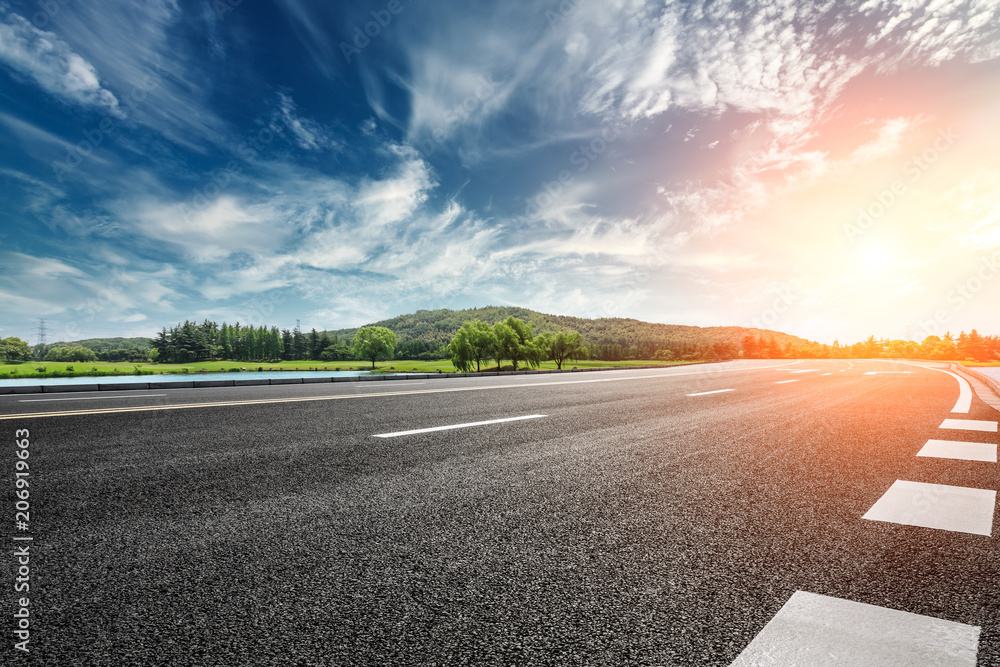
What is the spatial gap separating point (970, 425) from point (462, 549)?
8.39 m

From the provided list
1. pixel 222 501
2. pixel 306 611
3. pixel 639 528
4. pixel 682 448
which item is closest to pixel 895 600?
pixel 639 528

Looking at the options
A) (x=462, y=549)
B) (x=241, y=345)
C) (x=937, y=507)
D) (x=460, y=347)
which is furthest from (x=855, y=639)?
(x=241, y=345)

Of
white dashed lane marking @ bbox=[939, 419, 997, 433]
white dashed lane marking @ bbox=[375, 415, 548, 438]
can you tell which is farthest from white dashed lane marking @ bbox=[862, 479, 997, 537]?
white dashed lane marking @ bbox=[939, 419, 997, 433]

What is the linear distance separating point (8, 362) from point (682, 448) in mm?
80456

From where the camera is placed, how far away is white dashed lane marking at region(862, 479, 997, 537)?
258 cm

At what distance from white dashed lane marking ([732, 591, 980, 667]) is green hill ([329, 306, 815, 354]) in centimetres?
13794

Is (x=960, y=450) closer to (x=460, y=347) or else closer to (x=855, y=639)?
(x=855, y=639)

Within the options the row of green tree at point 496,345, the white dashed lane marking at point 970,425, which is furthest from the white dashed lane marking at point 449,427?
the row of green tree at point 496,345

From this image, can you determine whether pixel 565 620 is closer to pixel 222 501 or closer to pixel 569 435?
pixel 222 501

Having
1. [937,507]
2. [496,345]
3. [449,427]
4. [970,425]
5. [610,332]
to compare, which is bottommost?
[970,425]

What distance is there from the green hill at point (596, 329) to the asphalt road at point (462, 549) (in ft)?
444

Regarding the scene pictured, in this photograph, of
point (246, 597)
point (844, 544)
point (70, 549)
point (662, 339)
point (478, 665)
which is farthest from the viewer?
point (662, 339)

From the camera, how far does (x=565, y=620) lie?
151 cm

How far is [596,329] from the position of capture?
539 feet
